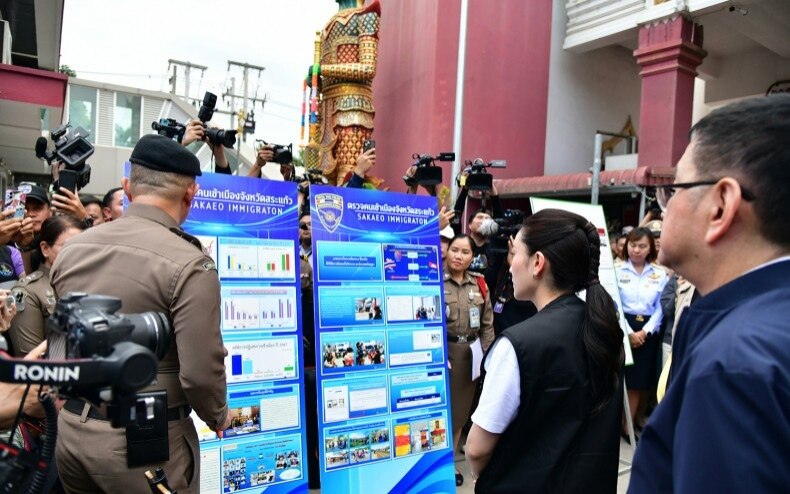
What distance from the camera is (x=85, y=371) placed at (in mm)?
771

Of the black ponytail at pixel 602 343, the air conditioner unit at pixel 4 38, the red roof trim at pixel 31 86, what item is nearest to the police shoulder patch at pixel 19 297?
the black ponytail at pixel 602 343

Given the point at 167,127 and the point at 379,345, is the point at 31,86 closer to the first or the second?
the point at 167,127

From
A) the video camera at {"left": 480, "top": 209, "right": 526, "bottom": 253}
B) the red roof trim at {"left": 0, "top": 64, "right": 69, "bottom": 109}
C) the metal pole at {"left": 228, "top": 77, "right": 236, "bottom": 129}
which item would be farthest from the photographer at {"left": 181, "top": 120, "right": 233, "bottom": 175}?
the metal pole at {"left": 228, "top": 77, "right": 236, "bottom": 129}

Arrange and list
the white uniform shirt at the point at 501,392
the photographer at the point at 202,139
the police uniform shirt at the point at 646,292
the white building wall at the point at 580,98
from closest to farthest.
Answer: the white uniform shirt at the point at 501,392 → the photographer at the point at 202,139 → the police uniform shirt at the point at 646,292 → the white building wall at the point at 580,98

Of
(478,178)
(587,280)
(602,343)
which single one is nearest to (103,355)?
(602,343)

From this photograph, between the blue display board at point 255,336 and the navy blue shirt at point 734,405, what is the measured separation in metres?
2.27

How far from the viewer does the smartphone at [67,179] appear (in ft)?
8.75

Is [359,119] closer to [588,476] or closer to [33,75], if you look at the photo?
[33,75]

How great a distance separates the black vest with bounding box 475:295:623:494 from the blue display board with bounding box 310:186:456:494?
5.06 ft

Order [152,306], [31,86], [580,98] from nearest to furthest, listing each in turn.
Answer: [152,306] < [31,86] < [580,98]

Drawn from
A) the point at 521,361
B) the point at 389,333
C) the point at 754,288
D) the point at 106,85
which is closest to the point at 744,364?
the point at 754,288

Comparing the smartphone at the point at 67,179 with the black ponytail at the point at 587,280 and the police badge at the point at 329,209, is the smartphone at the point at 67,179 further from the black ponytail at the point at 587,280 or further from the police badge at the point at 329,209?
the black ponytail at the point at 587,280

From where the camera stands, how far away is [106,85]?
19406mm

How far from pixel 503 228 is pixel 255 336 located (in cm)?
192
